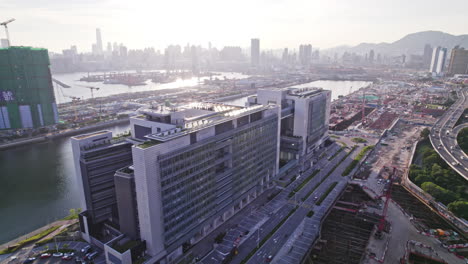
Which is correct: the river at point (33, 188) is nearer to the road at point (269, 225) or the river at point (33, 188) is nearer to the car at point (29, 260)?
the car at point (29, 260)

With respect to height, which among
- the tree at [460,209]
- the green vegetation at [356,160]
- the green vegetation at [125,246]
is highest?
→ the green vegetation at [125,246]

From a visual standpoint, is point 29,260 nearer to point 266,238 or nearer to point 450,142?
point 266,238

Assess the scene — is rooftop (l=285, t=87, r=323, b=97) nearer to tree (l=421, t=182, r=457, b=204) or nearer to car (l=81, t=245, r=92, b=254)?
tree (l=421, t=182, r=457, b=204)

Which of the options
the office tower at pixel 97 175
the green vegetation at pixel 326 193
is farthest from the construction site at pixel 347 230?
the office tower at pixel 97 175

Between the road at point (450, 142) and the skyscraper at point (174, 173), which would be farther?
the road at point (450, 142)

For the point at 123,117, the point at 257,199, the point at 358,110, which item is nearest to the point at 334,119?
the point at 358,110

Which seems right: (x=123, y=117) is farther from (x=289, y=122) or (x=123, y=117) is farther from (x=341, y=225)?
(x=341, y=225)

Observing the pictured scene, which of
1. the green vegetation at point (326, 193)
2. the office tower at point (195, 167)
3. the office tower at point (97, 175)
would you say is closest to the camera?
the office tower at point (195, 167)

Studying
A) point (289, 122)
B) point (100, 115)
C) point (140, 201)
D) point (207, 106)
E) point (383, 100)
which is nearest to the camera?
point (140, 201)
